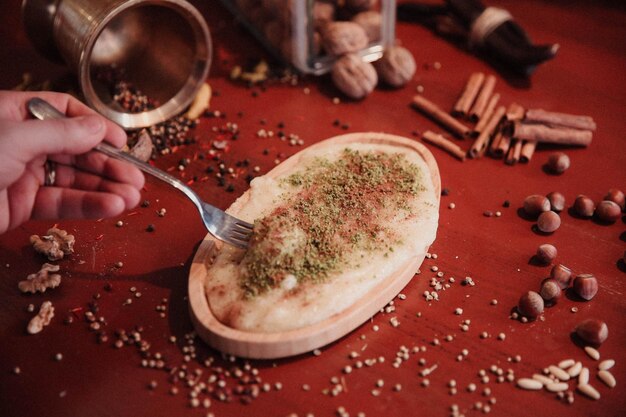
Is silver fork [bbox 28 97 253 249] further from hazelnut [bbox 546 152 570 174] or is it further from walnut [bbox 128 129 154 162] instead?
hazelnut [bbox 546 152 570 174]

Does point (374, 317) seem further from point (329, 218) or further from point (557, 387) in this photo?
point (557, 387)

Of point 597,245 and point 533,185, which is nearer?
point 597,245

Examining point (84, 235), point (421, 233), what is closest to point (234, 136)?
point (84, 235)

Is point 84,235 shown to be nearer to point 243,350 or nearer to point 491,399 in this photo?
point 243,350

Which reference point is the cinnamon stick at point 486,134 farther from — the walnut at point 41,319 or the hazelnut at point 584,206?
the walnut at point 41,319

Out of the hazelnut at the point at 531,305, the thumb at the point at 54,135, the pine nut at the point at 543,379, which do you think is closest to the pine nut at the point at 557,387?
the pine nut at the point at 543,379

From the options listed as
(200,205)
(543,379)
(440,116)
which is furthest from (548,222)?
(200,205)
